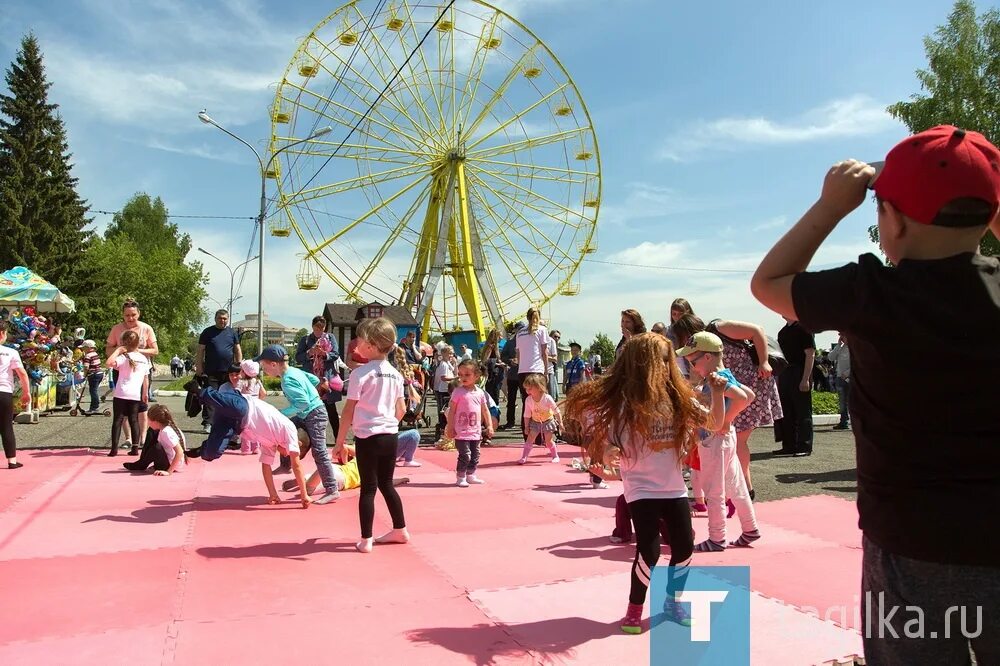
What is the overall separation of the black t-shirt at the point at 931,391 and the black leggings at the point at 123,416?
852cm

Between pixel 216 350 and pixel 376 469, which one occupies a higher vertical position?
pixel 216 350

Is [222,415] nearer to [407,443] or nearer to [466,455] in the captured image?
[466,455]

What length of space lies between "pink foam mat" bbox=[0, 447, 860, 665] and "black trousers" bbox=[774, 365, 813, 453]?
114 inches

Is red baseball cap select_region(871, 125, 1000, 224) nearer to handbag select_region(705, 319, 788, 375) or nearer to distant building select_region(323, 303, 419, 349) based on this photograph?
handbag select_region(705, 319, 788, 375)

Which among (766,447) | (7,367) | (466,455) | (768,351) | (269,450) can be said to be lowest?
(766,447)

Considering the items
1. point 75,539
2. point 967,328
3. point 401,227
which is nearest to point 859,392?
point 967,328

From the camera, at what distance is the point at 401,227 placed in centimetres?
2903

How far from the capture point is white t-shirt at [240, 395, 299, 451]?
5723 mm

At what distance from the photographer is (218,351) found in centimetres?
952

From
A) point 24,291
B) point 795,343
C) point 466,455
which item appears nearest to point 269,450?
point 466,455

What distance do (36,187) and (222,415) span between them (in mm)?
43636

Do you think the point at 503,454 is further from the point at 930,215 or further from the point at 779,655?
the point at 930,215

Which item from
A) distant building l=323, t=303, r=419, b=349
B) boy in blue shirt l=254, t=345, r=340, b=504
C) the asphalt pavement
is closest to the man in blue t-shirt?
the asphalt pavement

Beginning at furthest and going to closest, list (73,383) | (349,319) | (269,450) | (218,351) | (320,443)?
(349,319) → (73,383) → (218,351) → (320,443) → (269,450)
